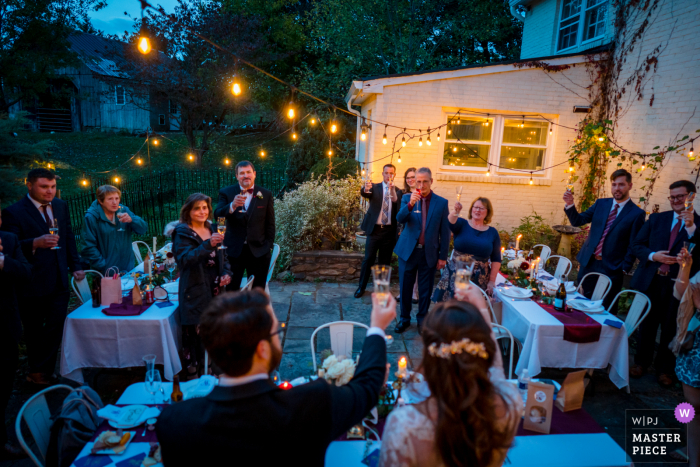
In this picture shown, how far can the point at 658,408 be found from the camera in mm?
3869

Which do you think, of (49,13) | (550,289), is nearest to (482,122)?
(550,289)

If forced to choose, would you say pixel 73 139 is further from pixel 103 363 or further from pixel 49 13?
→ pixel 103 363

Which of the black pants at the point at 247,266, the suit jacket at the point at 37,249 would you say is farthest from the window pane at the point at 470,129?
the suit jacket at the point at 37,249

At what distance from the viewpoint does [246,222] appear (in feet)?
16.2

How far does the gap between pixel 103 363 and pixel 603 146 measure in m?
8.92

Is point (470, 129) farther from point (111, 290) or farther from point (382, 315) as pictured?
point (382, 315)

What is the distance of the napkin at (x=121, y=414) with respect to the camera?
223 cm

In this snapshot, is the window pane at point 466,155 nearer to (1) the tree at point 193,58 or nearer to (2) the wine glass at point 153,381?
(2) the wine glass at point 153,381

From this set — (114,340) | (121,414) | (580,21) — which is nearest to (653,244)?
(121,414)

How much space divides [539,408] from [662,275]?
3162mm

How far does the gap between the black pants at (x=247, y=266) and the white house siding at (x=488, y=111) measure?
402cm

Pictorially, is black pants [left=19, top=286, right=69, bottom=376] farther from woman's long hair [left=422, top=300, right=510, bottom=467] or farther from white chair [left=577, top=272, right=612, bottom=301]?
white chair [left=577, top=272, right=612, bottom=301]

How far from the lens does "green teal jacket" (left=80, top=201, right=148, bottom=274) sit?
4.60 metres

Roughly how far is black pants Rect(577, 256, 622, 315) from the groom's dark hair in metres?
4.79
